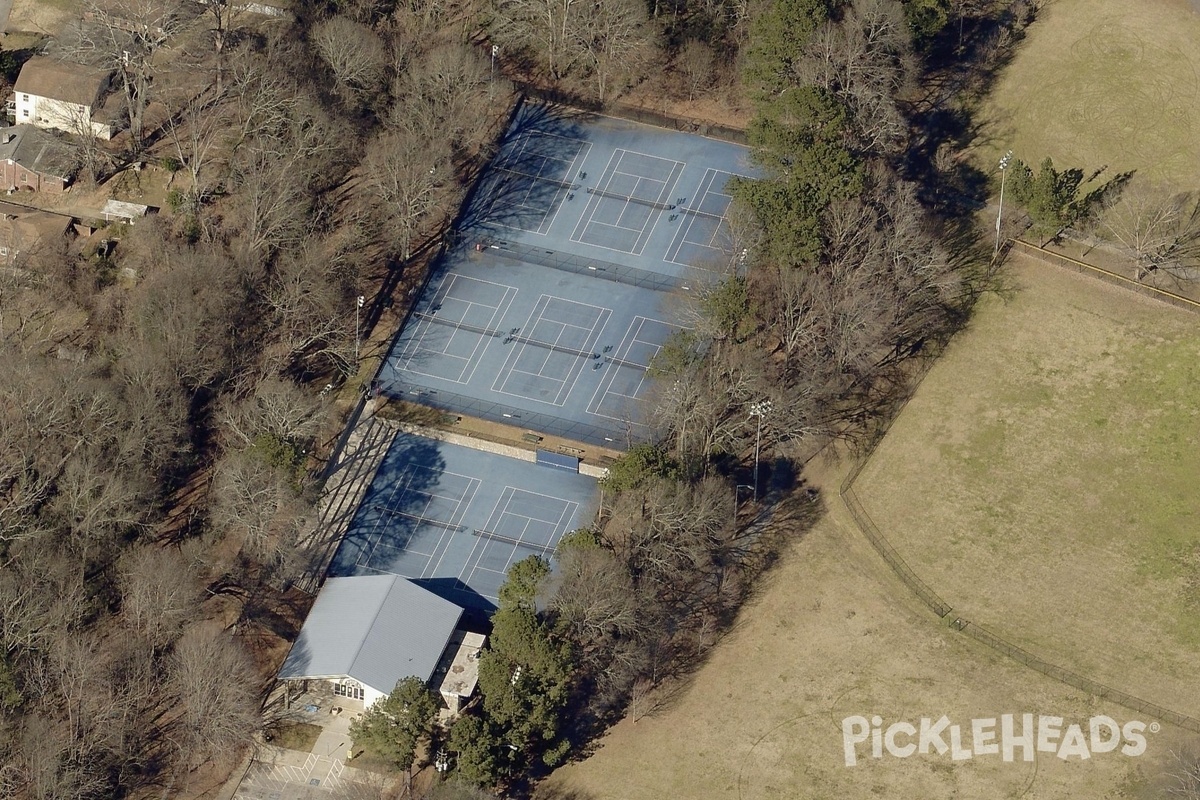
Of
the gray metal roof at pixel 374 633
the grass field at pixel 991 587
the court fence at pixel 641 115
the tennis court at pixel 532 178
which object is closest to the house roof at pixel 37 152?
the tennis court at pixel 532 178

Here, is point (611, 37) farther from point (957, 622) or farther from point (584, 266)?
point (957, 622)

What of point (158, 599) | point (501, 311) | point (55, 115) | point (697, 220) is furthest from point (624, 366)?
point (55, 115)

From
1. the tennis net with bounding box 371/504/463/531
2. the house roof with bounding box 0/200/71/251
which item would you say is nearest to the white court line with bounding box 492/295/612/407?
the tennis net with bounding box 371/504/463/531

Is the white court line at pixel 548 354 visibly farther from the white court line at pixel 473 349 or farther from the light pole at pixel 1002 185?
the light pole at pixel 1002 185

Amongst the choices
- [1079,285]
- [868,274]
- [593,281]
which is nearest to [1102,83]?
[1079,285]

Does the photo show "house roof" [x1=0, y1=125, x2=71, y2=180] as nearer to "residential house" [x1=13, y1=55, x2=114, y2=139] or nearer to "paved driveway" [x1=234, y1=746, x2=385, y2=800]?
"residential house" [x1=13, y1=55, x2=114, y2=139]

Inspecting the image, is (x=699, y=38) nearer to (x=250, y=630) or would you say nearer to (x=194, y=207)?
(x=194, y=207)
